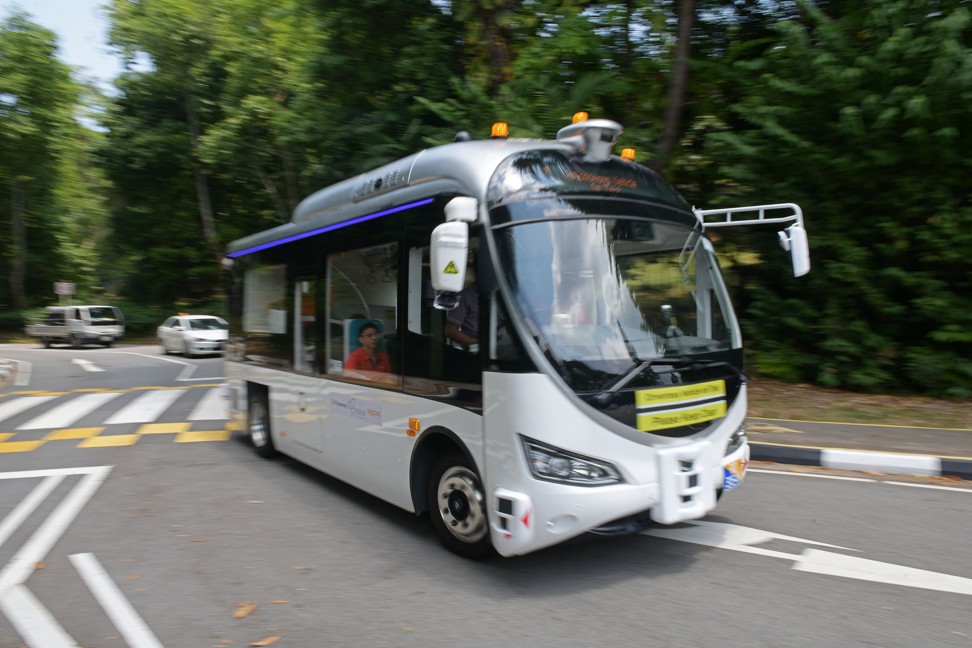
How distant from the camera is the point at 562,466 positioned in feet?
13.6

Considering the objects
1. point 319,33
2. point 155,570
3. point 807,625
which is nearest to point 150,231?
point 319,33

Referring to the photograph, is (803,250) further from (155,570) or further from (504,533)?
(155,570)

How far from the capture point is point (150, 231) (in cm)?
3725

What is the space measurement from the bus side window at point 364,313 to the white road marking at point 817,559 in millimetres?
2360

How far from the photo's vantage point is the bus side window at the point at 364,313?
217 inches

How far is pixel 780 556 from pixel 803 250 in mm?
2209

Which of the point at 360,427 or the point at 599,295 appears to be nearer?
the point at 599,295

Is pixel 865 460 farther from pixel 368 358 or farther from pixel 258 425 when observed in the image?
pixel 258 425

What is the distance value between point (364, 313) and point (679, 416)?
2693mm

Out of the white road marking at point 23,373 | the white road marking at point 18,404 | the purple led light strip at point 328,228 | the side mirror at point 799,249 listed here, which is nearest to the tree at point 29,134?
the white road marking at point 23,373

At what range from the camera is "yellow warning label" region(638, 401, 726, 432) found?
14.2ft

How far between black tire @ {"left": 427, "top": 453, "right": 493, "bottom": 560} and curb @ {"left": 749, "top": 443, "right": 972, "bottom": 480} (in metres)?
4.34

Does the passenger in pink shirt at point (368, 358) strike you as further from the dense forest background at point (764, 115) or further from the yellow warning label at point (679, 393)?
the dense forest background at point (764, 115)

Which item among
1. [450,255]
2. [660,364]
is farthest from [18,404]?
[660,364]
